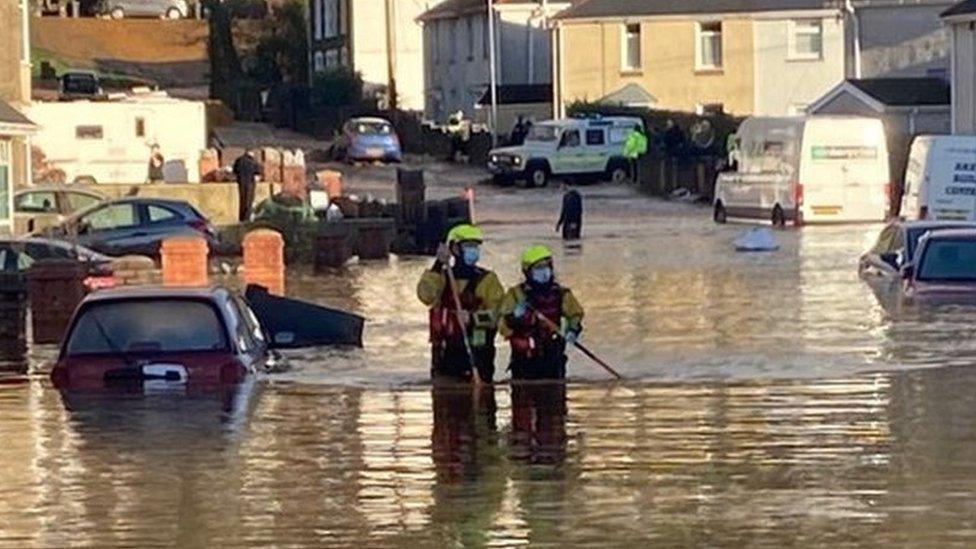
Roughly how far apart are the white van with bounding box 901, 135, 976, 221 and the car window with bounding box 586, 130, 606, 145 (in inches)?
1158

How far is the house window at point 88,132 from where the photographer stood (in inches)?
2486

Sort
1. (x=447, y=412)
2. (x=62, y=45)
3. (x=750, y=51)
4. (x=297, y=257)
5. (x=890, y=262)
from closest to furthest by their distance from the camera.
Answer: (x=447, y=412) → (x=890, y=262) → (x=297, y=257) → (x=750, y=51) → (x=62, y=45)

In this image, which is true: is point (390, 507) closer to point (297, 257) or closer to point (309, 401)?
point (309, 401)

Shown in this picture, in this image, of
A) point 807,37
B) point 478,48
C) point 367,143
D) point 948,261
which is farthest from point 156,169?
point 478,48

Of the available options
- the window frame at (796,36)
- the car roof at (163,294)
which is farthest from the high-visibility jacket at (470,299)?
the window frame at (796,36)

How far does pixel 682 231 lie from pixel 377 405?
113 ft

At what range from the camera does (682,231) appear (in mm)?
56125

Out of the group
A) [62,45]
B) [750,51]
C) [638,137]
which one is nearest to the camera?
[638,137]

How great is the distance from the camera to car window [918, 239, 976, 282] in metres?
32.2

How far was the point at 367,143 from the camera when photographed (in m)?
79.9

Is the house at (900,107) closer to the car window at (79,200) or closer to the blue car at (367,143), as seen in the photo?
the blue car at (367,143)

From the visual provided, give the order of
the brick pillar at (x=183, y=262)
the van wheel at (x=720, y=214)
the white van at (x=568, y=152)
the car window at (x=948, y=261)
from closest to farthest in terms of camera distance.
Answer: the car window at (x=948, y=261)
the brick pillar at (x=183, y=262)
the van wheel at (x=720, y=214)
the white van at (x=568, y=152)

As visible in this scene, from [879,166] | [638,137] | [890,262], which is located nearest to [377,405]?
[890,262]

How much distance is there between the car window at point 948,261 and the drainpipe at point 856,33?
4033cm
